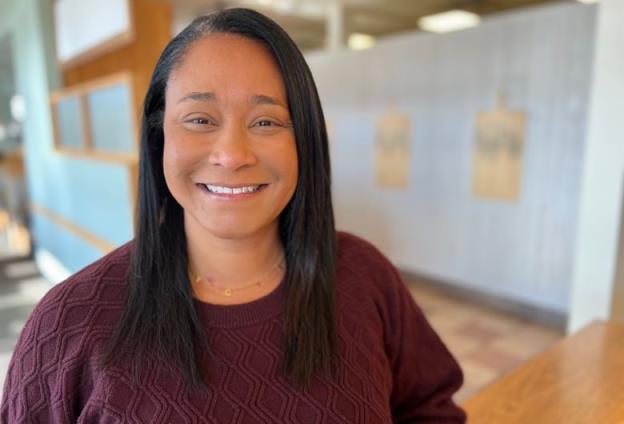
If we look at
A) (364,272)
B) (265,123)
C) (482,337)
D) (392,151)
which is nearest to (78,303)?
(265,123)

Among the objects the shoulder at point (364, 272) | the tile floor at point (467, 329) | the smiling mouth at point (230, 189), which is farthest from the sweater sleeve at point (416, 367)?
the tile floor at point (467, 329)

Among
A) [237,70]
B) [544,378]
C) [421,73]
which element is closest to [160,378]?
[237,70]

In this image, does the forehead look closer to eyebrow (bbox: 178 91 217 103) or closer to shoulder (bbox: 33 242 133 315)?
eyebrow (bbox: 178 91 217 103)

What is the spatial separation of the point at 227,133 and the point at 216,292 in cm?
30

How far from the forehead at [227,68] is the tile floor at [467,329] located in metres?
2.37

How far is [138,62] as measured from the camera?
2.74m

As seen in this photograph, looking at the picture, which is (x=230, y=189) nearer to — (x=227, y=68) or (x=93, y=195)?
(x=227, y=68)

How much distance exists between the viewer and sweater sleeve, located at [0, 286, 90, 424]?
691 millimetres

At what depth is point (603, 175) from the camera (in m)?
2.19

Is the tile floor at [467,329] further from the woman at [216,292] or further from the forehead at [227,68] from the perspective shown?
the forehead at [227,68]

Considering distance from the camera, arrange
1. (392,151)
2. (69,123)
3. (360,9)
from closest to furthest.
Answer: (69,123)
(392,151)
(360,9)

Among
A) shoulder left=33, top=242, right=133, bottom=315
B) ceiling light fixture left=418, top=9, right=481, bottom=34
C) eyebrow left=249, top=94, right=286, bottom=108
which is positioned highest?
ceiling light fixture left=418, top=9, right=481, bottom=34

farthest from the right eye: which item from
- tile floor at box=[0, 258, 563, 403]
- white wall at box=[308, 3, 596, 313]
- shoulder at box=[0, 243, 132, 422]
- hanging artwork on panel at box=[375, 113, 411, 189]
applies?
hanging artwork on panel at box=[375, 113, 411, 189]

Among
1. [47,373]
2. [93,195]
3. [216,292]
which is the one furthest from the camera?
[93,195]
